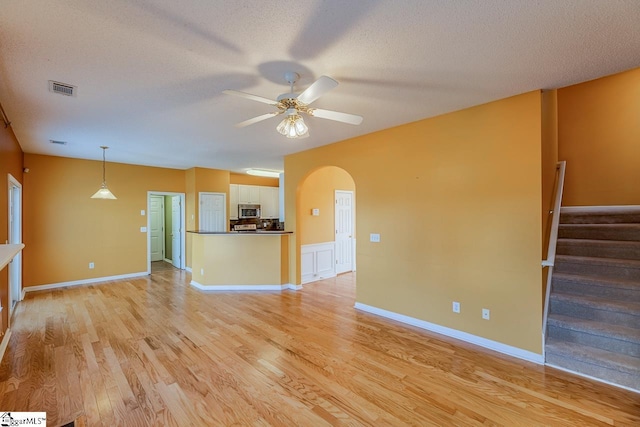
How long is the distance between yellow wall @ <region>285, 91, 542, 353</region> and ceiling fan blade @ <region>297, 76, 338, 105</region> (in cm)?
205

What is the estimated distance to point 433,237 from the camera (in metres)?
3.44

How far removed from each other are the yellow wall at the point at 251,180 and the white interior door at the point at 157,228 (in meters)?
2.52

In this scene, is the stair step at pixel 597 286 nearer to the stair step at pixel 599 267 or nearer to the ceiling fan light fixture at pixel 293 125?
the stair step at pixel 599 267

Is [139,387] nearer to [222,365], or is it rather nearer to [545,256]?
[222,365]

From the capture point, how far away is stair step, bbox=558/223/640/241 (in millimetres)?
3279

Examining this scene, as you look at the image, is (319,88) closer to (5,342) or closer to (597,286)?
(597,286)

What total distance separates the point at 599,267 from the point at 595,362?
3.65ft

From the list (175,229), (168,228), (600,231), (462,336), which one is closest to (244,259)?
(175,229)

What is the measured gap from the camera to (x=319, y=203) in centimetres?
604

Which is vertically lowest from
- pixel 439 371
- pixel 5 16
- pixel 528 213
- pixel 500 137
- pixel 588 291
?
pixel 439 371

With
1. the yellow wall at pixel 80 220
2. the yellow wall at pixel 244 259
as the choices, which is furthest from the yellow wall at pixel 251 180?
the yellow wall at pixel 244 259

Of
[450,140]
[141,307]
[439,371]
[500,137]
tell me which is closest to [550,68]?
[500,137]

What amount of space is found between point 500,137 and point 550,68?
76 centimetres

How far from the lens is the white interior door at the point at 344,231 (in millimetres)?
6523
